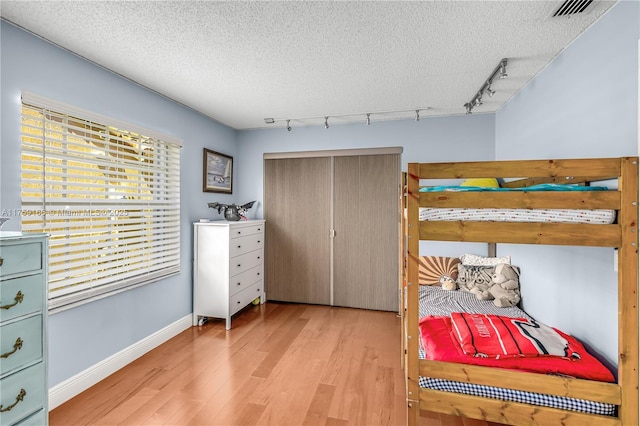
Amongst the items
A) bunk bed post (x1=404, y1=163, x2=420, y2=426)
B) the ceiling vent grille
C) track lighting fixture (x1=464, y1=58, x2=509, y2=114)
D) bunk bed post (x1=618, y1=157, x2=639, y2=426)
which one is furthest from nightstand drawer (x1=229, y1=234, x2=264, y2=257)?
the ceiling vent grille

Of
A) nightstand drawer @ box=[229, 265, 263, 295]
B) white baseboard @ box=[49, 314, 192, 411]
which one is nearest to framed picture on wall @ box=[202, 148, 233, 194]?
nightstand drawer @ box=[229, 265, 263, 295]

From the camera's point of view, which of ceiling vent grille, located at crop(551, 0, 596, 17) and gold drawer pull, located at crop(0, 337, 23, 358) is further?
ceiling vent grille, located at crop(551, 0, 596, 17)

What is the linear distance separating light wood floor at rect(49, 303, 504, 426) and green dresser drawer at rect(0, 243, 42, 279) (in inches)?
43.4

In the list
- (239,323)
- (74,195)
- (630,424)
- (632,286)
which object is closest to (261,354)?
(239,323)

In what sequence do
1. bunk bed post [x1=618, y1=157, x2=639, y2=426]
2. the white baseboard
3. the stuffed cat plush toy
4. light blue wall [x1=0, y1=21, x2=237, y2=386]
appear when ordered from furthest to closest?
the stuffed cat plush toy → the white baseboard → light blue wall [x1=0, y1=21, x2=237, y2=386] → bunk bed post [x1=618, y1=157, x2=639, y2=426]

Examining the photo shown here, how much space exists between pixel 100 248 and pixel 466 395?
2.67 m

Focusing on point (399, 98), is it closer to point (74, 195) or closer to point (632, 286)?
point (632, 286)

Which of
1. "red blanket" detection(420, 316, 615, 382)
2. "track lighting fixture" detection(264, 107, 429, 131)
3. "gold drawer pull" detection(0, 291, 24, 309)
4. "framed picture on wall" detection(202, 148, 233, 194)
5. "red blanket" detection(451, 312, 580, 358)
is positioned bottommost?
"red blanket" detection(420, 316, 615, 382)

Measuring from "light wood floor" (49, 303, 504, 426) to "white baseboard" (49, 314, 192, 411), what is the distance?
Result: 1.9 inches

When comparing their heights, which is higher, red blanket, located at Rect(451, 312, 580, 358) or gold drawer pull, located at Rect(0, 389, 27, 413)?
red blanket, located at Rect(451, 312, 580, 358)

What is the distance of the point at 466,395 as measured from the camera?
150cm

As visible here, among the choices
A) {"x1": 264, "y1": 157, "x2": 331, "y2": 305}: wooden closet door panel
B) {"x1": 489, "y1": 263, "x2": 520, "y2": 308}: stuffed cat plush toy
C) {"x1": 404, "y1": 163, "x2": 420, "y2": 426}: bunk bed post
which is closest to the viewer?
{"x1": 404, "y1": 163, "x2": 420, "y2": 426}: bunk bed post

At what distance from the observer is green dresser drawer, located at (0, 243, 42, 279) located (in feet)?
4.35

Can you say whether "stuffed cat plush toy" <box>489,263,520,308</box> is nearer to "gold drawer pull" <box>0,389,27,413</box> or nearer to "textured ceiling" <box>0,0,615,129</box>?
"textured ceiling" <box>0,0,615,129</box>
